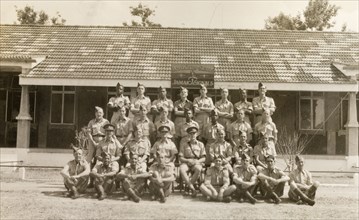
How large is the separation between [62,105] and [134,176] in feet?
24.5

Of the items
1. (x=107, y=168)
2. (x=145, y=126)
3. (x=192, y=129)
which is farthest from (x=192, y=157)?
(x=107, y=168)

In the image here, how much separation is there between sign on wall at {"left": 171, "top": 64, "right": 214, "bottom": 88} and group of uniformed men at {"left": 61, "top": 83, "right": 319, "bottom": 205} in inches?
77.3

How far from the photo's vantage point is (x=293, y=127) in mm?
15461

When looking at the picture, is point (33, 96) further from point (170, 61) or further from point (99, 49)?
point (170, 61)

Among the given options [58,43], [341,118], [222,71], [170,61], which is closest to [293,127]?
[341,118]

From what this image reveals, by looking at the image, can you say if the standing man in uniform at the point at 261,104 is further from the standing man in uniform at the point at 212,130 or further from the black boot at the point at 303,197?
the black boot at the point at 303,197

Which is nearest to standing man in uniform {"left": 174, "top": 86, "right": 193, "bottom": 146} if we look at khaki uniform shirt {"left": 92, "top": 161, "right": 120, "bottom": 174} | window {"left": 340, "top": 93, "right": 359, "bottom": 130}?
khaki uniform shirt {"left": 92, "top": 161, "right": 120, "bottom": 174}

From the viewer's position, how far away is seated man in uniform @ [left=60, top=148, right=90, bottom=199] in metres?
9.16

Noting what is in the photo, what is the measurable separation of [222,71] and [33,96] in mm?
6637

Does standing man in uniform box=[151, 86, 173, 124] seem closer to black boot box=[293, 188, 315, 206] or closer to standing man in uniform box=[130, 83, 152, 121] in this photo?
standing man in uniform box=[130, 83, 152, 121]

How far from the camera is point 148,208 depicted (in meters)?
8.15

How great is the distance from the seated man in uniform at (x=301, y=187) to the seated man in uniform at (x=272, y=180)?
0.22 meters

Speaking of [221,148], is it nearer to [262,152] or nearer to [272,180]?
[262,152]

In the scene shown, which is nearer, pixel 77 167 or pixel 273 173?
pixel 273 173
